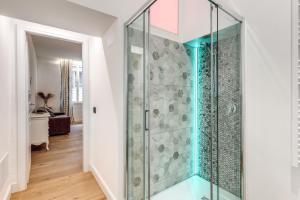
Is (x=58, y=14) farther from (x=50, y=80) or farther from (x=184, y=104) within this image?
(x=50, y=80)

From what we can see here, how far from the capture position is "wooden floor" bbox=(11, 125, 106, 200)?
2.00 metres

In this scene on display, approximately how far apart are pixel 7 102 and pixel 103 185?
1.60 meters

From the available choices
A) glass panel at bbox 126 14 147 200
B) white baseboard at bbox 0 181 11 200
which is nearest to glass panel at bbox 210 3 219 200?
glass panel at bbox 126 14 147 200

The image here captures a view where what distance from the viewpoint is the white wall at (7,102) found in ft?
6.06

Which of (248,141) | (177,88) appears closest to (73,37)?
(177,88)

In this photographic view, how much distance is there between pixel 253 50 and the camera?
1.57 m

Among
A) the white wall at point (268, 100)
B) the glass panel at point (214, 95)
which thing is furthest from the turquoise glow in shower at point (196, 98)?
the white wall at point (268, 100)

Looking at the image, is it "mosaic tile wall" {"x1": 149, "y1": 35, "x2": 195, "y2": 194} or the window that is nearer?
"mosaic tile wall" {"x1": 149, "y1": 35, "x2": 195, "y2": 194}

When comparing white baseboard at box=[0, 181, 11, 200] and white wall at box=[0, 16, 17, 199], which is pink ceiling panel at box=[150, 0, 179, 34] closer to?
white wall at box=[0, 16, 17, 199]

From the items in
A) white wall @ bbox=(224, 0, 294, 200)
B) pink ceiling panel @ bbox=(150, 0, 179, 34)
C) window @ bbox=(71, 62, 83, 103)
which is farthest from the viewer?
window @ bbox=(71, 62, 83, 103)

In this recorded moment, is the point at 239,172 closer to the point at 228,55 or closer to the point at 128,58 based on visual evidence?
the point at 228,55

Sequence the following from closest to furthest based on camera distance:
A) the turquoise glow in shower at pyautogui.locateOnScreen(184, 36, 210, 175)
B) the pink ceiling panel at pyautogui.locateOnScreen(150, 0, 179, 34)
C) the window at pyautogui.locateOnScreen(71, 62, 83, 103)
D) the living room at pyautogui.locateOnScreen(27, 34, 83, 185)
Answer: the pink ceiling panel at pyautogui.locateOnScreen(150, 0, 179, 34) → the turquoise glow in shower at pyautogui.locateOnScreen(184, 36, 210, 175) → the living room at pyautogui.locateOnScreen(27, 34, 83, 185) → the window at pyautogui.locateOnScreen(71, 62, 83, 103)

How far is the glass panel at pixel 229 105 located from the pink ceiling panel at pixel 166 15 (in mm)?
673

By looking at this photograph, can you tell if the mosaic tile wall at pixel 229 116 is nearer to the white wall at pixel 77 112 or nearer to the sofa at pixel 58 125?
the sofa at pixel 58 125
